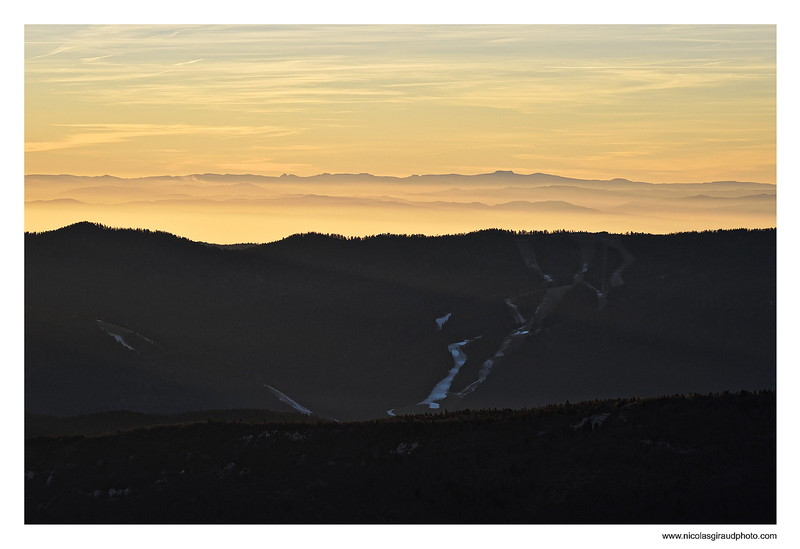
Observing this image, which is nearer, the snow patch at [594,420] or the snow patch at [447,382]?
the snow patch at [594,420]

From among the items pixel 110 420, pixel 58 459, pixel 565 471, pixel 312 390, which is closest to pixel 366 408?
pixel 312 390

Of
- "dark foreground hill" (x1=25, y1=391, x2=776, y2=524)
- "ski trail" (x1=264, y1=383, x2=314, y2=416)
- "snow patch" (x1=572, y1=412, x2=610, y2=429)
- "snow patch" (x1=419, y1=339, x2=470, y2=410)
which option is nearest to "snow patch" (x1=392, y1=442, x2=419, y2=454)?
"dark foreground hill" (x1=25, y1=391, x2=776, y2=524)

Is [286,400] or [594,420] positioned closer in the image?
[594,420]

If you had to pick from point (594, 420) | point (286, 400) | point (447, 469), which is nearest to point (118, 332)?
point (286, 400)

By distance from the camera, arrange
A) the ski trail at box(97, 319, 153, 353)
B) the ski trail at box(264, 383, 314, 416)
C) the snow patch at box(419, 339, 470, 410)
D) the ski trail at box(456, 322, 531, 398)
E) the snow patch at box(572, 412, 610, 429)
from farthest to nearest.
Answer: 1. the ski trail at box(456, 322, 531, 398)
2. the snow patch at box(419, 339, 470, 410)
3. the ski trail at box(97, 319, 153, 353)
4. the ski trail at box(264, 383, 314, 416)
5. the snow patch at box(572, 412, 610, 429)

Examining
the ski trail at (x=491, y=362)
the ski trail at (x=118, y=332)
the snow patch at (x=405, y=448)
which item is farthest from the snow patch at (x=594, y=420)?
the ski trail at (x=118, y=332)

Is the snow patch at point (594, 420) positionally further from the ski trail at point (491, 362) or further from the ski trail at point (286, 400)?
the ski trail at point (491, 362)

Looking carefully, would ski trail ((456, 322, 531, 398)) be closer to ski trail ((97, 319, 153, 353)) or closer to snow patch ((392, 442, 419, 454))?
ski trail ((97, 319, 153, 353))

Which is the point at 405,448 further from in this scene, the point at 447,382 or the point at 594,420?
the point at 447,382

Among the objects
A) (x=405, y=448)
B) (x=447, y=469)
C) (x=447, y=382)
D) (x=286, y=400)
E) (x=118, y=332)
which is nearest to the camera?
(x=447, y=469)
